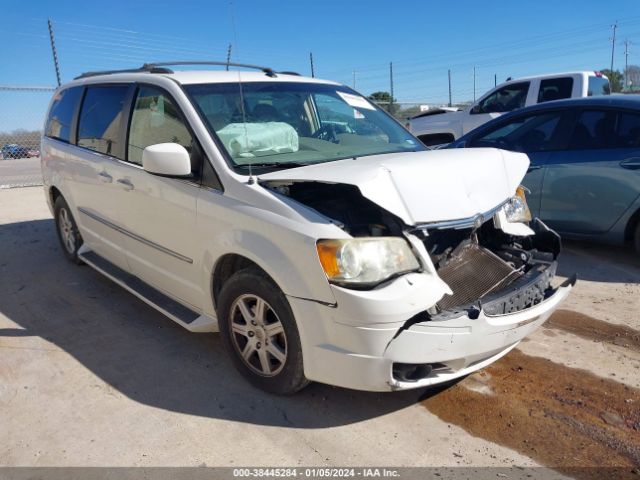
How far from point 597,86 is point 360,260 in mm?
9514

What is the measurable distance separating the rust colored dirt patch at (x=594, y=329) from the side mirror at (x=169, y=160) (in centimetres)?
288

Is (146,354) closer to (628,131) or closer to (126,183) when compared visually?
(126,183)

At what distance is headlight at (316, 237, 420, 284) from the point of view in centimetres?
258

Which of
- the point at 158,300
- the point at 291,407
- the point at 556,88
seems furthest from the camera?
the point at 556,88

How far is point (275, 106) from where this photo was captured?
3.88 metres

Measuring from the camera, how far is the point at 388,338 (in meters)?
2.56

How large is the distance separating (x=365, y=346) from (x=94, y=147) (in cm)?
326

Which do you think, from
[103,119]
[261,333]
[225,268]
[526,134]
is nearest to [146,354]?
[225,268]

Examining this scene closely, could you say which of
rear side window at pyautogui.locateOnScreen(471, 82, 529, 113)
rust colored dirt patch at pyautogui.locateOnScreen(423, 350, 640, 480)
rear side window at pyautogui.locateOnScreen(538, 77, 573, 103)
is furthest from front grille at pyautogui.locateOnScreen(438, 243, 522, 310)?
rear side window at pyautogui.locateOnScreen(471, 82, 529, 113)

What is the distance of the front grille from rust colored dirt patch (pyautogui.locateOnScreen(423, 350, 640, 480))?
2.08 ft

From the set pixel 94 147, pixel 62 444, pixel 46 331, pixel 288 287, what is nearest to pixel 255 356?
pixel 288 287

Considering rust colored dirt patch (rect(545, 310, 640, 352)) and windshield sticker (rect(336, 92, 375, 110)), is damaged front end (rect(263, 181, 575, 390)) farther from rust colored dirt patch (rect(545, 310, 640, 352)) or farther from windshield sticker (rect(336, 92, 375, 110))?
windshield sticker (rect(336, 92, 375, 110))

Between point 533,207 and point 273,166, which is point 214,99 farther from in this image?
point 533,207

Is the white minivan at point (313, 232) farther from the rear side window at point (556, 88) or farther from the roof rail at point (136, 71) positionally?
the rear side window at point (556, 88)
